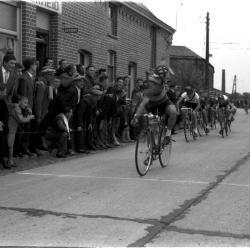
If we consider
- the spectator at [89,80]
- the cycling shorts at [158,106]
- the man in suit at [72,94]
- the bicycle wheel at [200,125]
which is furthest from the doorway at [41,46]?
the cycling shorts at [158,106]

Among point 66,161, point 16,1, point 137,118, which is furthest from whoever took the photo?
point 16,1

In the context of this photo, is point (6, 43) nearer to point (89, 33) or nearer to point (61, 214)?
point (89, 33)

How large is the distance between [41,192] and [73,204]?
3.10ft

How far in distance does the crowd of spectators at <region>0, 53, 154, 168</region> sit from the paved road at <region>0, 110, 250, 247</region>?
0.86m

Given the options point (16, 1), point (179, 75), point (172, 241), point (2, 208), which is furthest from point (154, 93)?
point (179, 75)

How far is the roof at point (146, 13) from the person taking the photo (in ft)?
69.9

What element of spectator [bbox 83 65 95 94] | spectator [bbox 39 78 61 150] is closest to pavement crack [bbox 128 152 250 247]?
spectator [bbox 39 78 61 150]

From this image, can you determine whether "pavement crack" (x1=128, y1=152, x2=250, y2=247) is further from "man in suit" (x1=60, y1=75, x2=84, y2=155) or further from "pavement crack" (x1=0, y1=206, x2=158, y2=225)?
"man in suit" (x1=60, y1=75, x2=84, y2=155)

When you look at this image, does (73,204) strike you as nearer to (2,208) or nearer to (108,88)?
(2,208)

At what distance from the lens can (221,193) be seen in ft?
24.2

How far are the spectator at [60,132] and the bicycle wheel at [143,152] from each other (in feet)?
8.44

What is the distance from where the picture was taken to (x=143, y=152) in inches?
351

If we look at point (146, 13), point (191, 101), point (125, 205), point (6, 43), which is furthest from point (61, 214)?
point (146, 13)

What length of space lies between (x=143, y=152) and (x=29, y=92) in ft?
9.19
